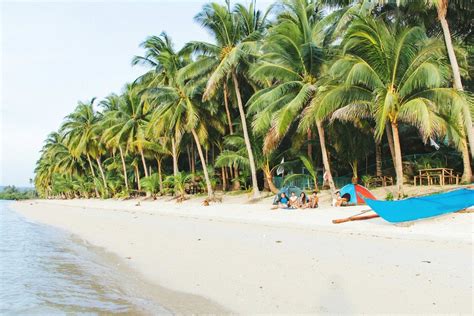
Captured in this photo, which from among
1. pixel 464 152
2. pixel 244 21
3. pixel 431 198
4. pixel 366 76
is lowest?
pixel 431 198

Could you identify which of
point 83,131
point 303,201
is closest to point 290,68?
point 303,201

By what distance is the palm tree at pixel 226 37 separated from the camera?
2073cm

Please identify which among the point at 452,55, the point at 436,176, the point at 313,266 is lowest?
the point at 313,266

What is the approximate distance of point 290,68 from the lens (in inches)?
706

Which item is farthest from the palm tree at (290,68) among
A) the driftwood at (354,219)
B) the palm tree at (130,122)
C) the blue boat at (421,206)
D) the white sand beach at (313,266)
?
the palm tree at (130,122)

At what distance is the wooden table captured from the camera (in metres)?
16.1

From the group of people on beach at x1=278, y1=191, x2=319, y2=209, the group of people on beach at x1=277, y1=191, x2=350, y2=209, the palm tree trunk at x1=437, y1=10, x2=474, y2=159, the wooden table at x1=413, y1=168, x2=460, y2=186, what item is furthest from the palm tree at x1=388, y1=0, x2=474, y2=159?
the group of people on beach at x1=278, y1=191, x2=319, y2=209

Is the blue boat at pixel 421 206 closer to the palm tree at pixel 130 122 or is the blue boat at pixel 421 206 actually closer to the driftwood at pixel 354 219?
the driftwood at pixel 354 219

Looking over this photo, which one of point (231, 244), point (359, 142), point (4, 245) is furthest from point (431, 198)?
point (4, 245)

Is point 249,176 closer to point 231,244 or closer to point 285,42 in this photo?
point 285,42

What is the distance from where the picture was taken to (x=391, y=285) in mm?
5090

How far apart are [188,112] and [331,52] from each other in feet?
31.7

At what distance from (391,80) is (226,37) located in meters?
10.6

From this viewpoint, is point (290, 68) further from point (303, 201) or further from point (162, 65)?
point (162, 65)
